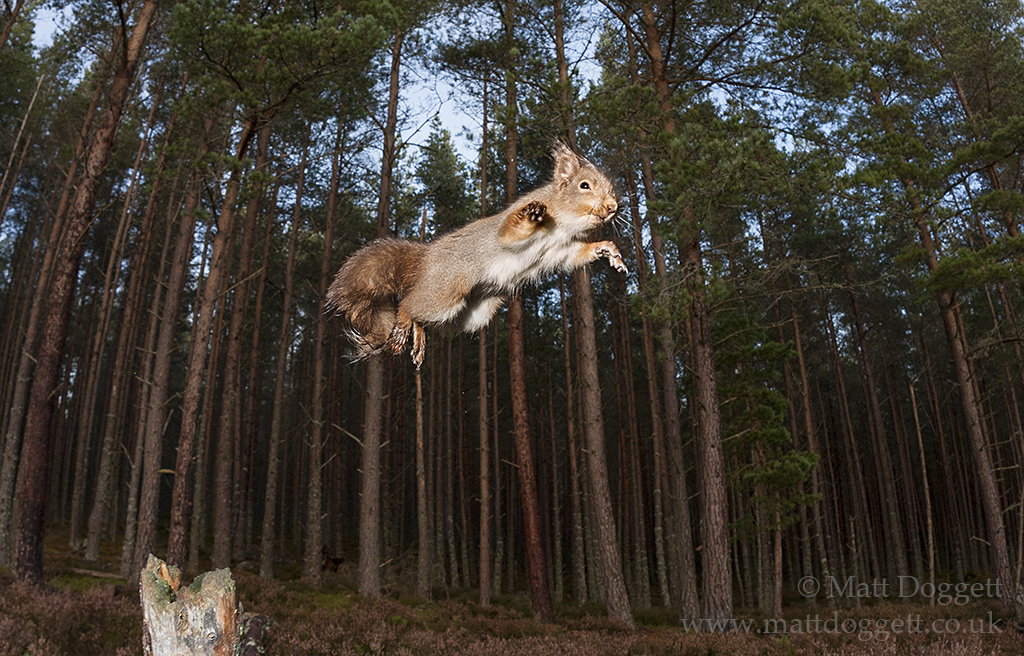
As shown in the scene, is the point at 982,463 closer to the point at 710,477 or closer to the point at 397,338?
the point at 710,477

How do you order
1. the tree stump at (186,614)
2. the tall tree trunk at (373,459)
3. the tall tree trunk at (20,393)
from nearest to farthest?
1. the tree stump at (186,614)
2. the tall tree trunk at (373,459)
3. the tall tree trunk at (20,393)

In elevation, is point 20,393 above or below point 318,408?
above

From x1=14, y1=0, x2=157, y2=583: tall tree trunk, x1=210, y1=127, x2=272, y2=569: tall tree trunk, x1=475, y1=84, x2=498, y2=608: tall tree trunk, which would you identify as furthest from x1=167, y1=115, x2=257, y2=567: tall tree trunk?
x1=475, y1=84, x2=498, y2=608: tall tree trunk

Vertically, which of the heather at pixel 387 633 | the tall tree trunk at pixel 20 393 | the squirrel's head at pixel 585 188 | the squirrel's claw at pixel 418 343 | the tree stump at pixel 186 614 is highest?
the tall tree trunk at pixel 20 393

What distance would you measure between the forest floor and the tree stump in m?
4.63

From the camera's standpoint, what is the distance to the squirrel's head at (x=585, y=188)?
1633mm

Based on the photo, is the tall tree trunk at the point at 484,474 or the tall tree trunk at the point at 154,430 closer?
the tall tree trunk at the point at 154,430

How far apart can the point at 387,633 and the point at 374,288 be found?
923 centimetres

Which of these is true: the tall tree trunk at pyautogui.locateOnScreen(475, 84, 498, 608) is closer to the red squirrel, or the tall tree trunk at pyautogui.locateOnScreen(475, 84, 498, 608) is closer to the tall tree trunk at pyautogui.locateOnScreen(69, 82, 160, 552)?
the tall tree trunk at pyautogui.locateOnScreen(69, 82, 160, 552)

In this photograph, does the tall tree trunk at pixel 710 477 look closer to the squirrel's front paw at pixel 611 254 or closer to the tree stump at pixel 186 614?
the tree stump at pixel 186 614

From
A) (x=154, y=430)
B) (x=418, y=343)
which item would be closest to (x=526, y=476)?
(x=154, y=430)

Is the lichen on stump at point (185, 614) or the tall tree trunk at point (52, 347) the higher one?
the tall tree trunk at point (52, 347)

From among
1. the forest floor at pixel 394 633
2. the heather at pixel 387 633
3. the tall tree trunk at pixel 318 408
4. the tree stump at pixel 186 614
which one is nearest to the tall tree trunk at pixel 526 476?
the heather at pixel 387 633

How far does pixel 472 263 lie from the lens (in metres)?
1.77
